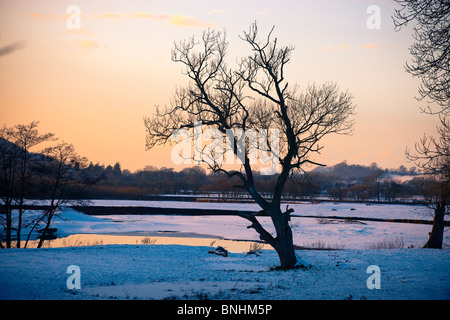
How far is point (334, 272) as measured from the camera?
13859mm

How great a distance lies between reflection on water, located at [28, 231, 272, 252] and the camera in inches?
1171

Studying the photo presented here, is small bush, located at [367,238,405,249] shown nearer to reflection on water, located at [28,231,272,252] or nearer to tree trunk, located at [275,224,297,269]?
reflection on water, located at [28,231,272,252]

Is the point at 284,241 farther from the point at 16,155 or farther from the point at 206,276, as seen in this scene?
the point at 16,155

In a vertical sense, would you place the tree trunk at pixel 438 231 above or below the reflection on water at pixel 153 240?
above

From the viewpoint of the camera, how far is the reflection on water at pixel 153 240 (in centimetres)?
2975

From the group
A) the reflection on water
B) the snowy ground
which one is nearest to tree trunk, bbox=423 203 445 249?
the snowy ground

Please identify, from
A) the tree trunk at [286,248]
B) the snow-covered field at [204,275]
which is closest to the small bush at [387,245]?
the snow-covered field at [204,275]

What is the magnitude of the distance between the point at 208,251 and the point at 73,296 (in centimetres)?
1293

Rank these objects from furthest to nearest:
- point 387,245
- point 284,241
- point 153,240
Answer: point 153,240
point 387,245
point 284,241

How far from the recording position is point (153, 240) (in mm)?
30766

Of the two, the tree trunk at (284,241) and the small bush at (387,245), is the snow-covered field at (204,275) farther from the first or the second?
the small bush at (387,245)

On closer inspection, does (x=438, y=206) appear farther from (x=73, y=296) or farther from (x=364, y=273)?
(x=73, y=296)

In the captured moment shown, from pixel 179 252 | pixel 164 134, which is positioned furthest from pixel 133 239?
pixel 164 134

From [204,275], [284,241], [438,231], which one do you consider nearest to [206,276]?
[204,275]
